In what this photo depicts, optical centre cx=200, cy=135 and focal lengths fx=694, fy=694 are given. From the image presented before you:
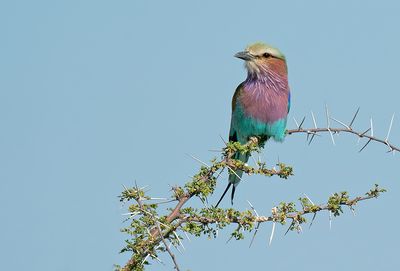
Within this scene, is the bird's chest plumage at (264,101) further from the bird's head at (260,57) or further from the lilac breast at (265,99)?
the bird's head at (260,57)

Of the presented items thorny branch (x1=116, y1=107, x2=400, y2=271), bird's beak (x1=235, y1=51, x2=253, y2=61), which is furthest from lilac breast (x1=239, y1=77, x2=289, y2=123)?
thorny branch (x1=116, y1=107, x2=400, y2=271)

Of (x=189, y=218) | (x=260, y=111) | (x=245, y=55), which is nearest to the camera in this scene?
(x=189, y=218)

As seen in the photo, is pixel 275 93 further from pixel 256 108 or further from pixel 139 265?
pixel 139 265

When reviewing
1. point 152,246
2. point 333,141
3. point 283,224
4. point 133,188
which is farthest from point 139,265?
point 333,141

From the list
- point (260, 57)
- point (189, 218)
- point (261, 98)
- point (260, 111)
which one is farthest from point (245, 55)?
point (189, 218)

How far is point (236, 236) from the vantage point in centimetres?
325

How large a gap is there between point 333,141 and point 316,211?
0.84 metres

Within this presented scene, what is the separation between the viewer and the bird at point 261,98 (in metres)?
5.95

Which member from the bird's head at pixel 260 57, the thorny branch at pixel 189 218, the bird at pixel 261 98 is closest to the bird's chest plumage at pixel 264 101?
the bird at pixel 261 98

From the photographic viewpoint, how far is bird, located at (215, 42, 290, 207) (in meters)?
5.95

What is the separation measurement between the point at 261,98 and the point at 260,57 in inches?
14.5

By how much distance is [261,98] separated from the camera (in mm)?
6066

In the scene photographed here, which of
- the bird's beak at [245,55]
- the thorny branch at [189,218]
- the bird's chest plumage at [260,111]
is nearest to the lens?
the thorny branch at [189,218]

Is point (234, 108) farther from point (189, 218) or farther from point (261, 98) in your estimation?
point (189, 218)
